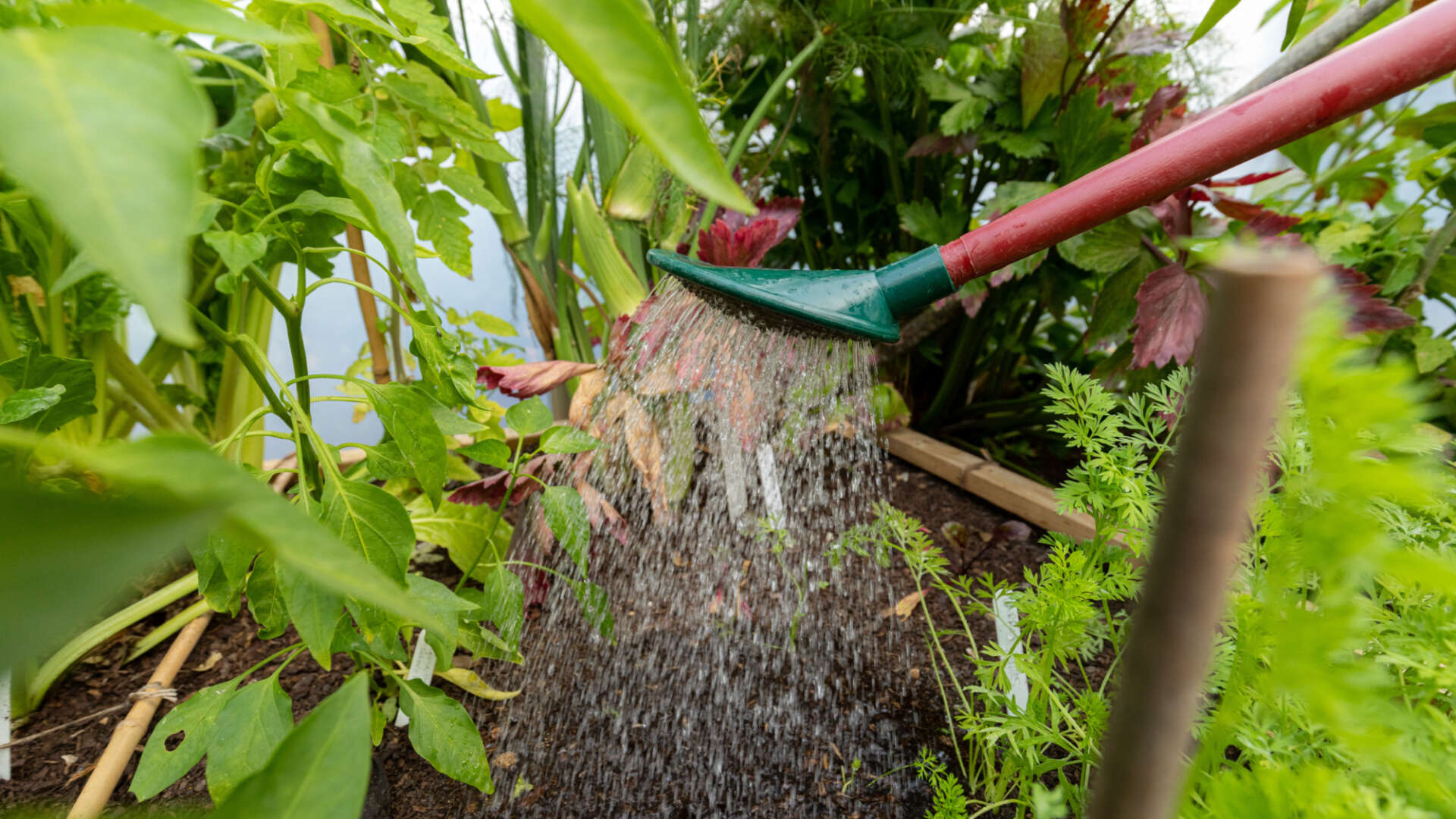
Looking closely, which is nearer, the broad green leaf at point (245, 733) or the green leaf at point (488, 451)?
the broad green leaf at point (245, 733)

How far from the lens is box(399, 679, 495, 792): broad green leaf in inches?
19.2

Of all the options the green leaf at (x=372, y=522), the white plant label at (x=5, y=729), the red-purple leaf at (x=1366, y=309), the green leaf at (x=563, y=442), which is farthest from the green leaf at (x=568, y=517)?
the red-purple leaf at (x=1366, y=309)

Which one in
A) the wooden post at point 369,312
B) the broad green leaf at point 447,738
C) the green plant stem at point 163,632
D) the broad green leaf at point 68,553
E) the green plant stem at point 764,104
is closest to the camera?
the broad green leaf at point 68,553

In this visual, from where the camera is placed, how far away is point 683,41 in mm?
1098

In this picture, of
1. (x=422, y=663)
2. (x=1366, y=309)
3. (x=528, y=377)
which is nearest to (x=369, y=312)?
(x=528, y=377)

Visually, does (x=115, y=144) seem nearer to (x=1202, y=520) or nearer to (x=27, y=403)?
(x=1202, y=520)

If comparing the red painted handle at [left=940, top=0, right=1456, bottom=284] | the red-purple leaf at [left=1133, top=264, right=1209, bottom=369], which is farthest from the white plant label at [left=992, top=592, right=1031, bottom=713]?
the red-purple leaf at [left=1133, top=264, right=1209, bottom=369]

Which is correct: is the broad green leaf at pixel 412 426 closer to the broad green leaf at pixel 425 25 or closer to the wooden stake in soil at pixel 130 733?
the broad green leaf at pixel 425 25

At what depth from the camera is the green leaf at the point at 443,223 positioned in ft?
2.00

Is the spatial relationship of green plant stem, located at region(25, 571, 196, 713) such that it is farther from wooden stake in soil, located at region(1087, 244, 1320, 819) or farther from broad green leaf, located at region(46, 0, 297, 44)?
wooden stake in soil, located at region(1087, 244, 1320, 819)

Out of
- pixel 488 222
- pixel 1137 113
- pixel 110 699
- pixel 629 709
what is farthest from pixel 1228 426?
pixel 488 222

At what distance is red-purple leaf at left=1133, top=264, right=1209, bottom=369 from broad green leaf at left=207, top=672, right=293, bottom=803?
2.81 feet

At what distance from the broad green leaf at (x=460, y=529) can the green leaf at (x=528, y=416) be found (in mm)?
260

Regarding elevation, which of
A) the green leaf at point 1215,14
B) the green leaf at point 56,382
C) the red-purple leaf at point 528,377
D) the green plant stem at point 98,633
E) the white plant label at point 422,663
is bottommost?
the green plant stem at point 98,633
